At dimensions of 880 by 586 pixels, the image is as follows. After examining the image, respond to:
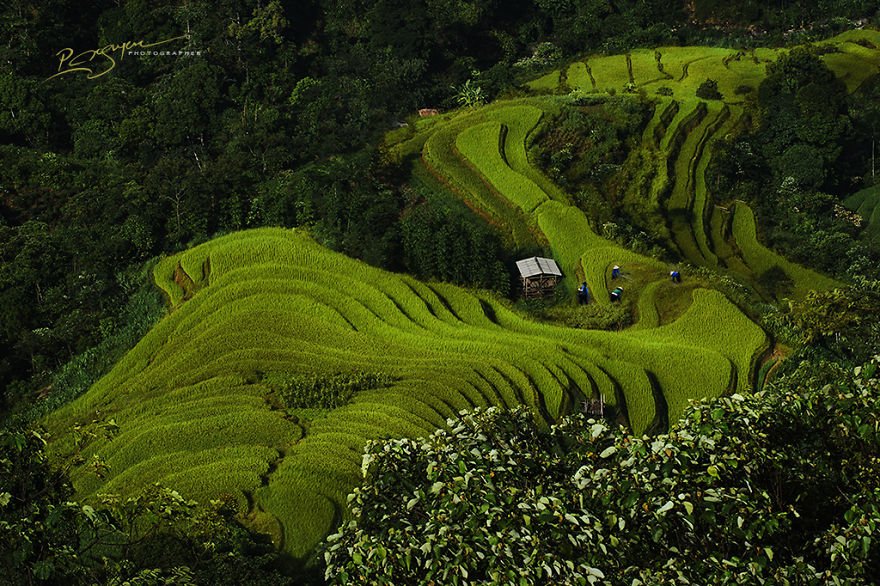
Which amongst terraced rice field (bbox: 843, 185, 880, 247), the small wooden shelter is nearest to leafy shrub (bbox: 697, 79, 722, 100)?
terraced rice field (bbox: 843, 185, 880, 247)

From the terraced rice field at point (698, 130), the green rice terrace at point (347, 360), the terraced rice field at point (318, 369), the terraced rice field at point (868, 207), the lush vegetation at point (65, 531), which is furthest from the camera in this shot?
the terraced rice field at point (868, 207)

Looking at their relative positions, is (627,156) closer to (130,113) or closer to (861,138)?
(861,138)

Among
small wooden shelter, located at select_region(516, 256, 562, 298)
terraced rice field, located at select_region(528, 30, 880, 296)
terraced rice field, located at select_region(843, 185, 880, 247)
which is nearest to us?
small wooden shelter, located at select_region(516, 256, 562, 298)

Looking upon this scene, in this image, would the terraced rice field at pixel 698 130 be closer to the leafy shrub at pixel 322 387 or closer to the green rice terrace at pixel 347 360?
the green rice terrace at pixel 347 360

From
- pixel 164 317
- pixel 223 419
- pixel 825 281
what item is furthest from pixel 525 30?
pixel 223 419

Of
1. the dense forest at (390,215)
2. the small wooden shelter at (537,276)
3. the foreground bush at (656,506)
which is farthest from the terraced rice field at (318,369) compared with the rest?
the foreground bush at (656,506)

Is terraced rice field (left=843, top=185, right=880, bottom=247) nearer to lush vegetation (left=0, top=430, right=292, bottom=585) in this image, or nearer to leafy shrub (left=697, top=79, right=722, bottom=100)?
leafy shrub (left=697, top=79, right=722, bottom=100)
